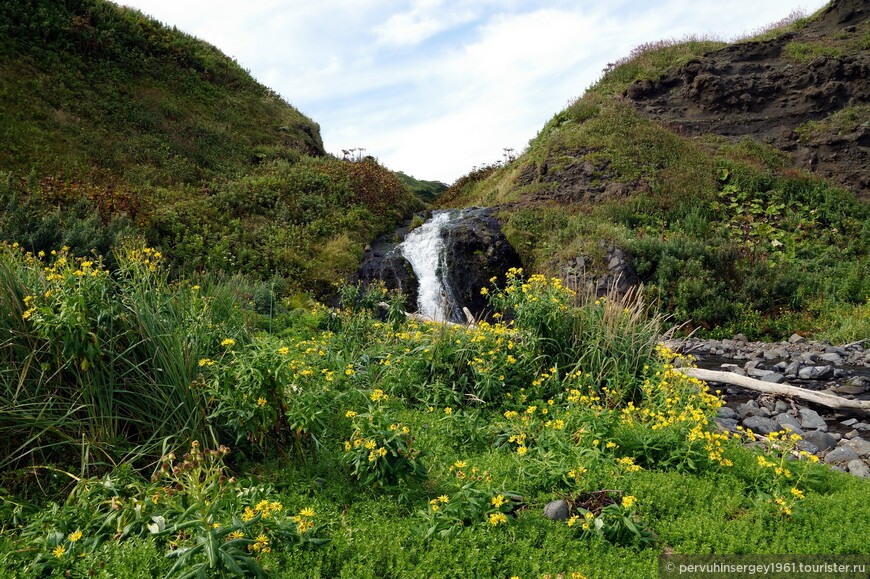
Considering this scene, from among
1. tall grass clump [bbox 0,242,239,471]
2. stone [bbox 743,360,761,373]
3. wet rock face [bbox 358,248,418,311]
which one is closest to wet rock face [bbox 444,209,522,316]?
wet rock face [bbox 358,248,418,311]

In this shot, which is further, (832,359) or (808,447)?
(832,359)

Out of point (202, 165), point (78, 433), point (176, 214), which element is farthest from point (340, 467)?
point (202, 165)

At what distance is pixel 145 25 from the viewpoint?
23.1 meters

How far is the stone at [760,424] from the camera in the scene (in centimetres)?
605

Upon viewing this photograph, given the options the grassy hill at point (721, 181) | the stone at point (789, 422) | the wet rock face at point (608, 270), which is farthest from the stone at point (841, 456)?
the wet rock face at point (608, 270)

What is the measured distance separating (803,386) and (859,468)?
11.6 feet

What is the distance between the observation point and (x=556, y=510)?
134 inches

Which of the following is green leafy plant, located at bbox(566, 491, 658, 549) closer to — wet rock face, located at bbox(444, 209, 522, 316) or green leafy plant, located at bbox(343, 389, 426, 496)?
green leafy plant, located at bbox(343, 389, 426, 496)

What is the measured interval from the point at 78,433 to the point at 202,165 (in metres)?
17.2

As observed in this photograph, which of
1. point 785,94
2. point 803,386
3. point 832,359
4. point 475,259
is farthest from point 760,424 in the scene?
point 785,94

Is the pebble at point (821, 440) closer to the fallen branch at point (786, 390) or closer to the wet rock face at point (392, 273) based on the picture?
the fallen branch at point (786, 390)

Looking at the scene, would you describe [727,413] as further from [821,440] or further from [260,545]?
[260,545]

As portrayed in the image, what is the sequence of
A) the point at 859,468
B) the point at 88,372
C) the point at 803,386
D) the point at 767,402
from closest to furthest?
the point at 88,372 → the point at 859,468 → the point at 767,402 → the point at 803,386

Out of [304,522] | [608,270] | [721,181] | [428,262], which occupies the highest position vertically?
[721,181]
